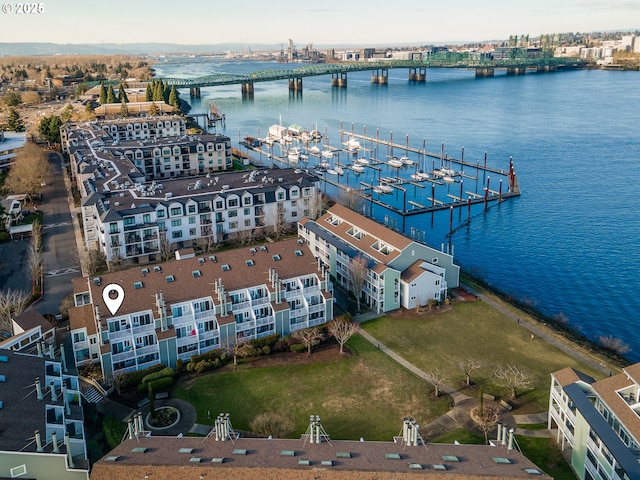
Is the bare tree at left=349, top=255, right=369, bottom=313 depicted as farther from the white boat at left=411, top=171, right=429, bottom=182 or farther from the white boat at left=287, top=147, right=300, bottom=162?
the white boat at left=287, top=147, right=300, bottom=162

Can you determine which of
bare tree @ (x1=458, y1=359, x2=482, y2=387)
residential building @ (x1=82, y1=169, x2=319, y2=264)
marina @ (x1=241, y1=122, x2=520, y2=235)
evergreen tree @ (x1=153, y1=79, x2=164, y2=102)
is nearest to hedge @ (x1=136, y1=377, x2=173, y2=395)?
bare tree @ (x1=458, y1=359, x2=482, y2=387)

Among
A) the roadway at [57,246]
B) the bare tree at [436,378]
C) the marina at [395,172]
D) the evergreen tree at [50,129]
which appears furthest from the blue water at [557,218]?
the evergreen tree at [50,129]

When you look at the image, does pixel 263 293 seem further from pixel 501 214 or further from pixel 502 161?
pixel 502 161

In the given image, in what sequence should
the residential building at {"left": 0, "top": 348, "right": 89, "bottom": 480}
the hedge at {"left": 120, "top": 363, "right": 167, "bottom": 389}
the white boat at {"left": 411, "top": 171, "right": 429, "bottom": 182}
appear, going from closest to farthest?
the residential building at {"left": 0, "top": 348, "right": 89, "bottom": 480}, the hedge at {"left": 120, "top": 363, "right": 167, "bottom": 389}, the white boat at {"left": 411, "top": 171, "right": 429, "bottom": 182}

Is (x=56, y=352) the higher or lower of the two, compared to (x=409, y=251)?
lower

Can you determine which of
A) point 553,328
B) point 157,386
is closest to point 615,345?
point 553,328

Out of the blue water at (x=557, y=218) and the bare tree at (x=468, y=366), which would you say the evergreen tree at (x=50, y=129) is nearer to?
the blue water at (x=557, y=218)

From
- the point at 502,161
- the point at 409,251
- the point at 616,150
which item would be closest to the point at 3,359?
the point at 409,251
